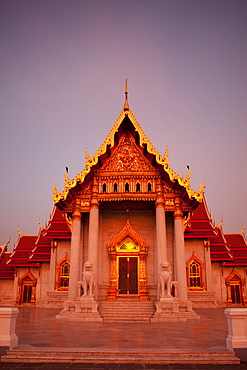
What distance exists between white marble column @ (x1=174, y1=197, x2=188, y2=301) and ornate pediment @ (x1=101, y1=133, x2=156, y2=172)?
7.28 ft

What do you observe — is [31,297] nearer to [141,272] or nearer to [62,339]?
[141,272]

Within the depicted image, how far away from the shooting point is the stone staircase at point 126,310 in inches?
503

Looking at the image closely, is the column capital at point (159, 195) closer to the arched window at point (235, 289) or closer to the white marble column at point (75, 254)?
the white marble column at point (75, 254)

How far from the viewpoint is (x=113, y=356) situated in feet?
20.2

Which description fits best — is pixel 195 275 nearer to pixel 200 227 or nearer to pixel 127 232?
pixel 200 227

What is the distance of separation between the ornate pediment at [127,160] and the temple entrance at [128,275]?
4.35m

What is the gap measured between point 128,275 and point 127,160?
544cm

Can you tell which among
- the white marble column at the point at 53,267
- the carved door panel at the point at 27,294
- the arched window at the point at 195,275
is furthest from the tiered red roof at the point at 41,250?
the arched window at the point at 195,275

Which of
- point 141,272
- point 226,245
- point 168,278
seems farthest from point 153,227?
point 226,245

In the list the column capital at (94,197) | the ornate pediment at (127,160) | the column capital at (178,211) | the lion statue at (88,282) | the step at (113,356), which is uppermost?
the ornate pediment at (127,160)

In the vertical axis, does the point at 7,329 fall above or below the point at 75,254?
below

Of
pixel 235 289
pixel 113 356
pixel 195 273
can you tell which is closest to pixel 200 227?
pixel 195 273

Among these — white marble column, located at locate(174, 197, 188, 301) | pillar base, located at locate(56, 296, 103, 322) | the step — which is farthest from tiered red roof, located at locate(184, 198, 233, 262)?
the step

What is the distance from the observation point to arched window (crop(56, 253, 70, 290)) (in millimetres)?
20375
